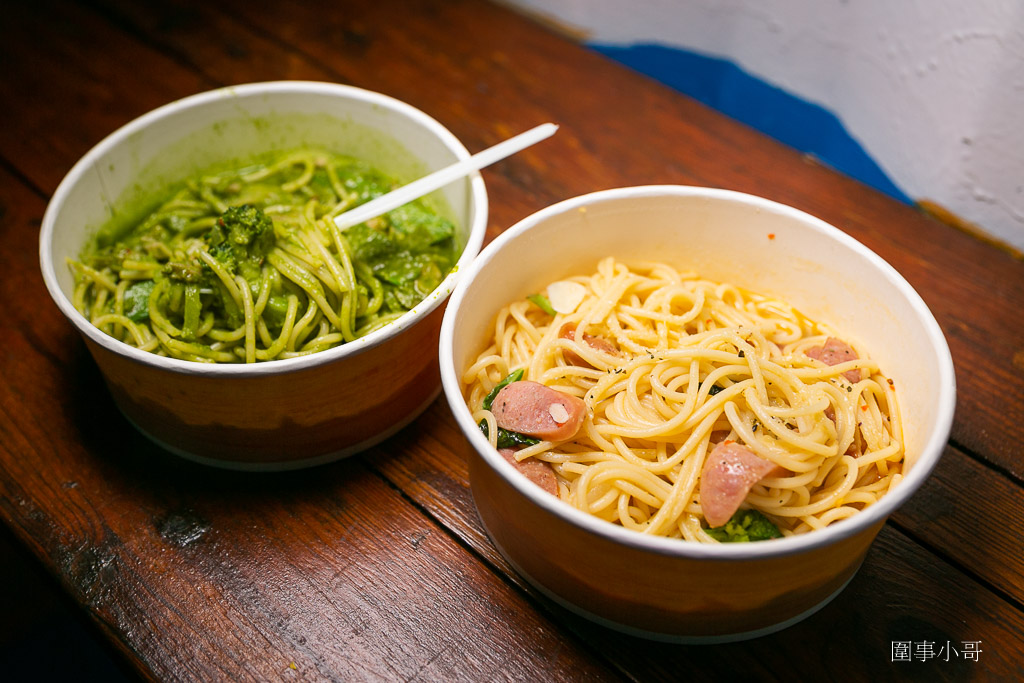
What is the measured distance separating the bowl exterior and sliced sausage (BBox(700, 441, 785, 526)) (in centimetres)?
13

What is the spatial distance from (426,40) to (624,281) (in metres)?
1.56

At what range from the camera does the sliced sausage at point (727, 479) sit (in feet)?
4.36

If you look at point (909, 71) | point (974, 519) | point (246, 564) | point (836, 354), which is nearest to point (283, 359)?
point (246, 564)

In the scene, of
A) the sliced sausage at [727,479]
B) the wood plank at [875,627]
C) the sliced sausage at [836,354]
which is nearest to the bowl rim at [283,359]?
the wood plank at [875,627]

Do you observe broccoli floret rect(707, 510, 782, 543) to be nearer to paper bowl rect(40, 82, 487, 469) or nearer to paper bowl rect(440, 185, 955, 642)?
paper bowl rect(440, 185, 955, 642)

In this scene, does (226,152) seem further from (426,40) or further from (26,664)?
(26,664)

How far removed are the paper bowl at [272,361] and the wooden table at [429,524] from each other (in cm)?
11

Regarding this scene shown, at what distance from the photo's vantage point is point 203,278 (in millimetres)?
1761

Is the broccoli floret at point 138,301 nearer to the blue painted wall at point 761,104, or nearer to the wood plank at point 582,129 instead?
the wood plank at point 582,129

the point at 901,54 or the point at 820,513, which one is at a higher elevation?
the point at 901,54

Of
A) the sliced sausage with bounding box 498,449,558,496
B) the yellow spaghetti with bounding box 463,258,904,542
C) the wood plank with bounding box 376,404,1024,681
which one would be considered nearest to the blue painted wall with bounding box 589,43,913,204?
the yellow spaghetti with bounding box 463,258,904,542

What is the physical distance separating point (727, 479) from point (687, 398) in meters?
0.21

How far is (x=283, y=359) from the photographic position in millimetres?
1672

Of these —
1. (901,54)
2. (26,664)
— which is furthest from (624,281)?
(26,664)
